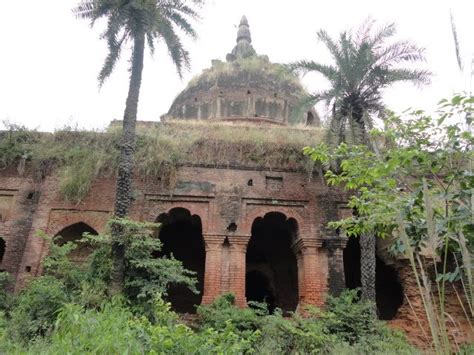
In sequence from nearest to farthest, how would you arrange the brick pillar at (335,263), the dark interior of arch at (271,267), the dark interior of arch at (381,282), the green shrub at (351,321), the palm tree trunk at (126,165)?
the palm tree trunk at (126,165) → the green shrub at (351,321) → the brick pillar at (335,263) → the dark interior of arch at (381,282) → the dark interior of arch at (271,267)

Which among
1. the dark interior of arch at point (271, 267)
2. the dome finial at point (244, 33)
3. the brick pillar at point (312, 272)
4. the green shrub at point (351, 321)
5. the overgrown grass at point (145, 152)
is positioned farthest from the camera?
the dome finial at point (244, 33)

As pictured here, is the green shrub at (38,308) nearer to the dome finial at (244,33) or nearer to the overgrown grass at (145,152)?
the overgrown grass at (145,152)

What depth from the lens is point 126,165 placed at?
1109 cm

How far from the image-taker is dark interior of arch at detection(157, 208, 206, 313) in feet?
50.4

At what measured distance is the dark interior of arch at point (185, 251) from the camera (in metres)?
15.4

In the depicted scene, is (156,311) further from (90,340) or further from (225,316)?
(90,340)

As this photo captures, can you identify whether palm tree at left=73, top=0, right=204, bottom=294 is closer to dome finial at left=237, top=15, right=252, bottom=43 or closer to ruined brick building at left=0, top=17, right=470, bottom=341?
ruined brick building at left=0, top=17, right=470, bottom=341

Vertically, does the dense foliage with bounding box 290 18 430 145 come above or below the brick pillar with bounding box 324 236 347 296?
above

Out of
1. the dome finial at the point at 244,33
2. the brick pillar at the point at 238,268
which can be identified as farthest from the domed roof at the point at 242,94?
the brick pillar at the point at 238,268

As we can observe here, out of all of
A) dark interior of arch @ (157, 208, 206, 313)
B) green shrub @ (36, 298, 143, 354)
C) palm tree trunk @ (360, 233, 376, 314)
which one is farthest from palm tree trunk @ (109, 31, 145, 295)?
palm tree trunk @ (360, 233, 376, 314)

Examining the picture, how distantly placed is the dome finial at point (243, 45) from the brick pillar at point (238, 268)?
14.6 meters

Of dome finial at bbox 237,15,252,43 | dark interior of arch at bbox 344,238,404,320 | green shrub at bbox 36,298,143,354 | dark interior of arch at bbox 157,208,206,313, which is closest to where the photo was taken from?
green shrub at bbox 36,298,143,354

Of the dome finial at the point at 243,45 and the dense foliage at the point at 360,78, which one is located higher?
the dome finial at the point at 243,45

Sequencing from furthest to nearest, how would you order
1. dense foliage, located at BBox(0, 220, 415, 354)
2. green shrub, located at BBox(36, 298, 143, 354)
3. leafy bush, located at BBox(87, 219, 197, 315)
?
leafy bush, located at BBox(87, 219, 197, 315) < dense foliage, located at BBox(0, 220, 415, 354) < green shrub, located at BBox(36, 298, 143, 354)
